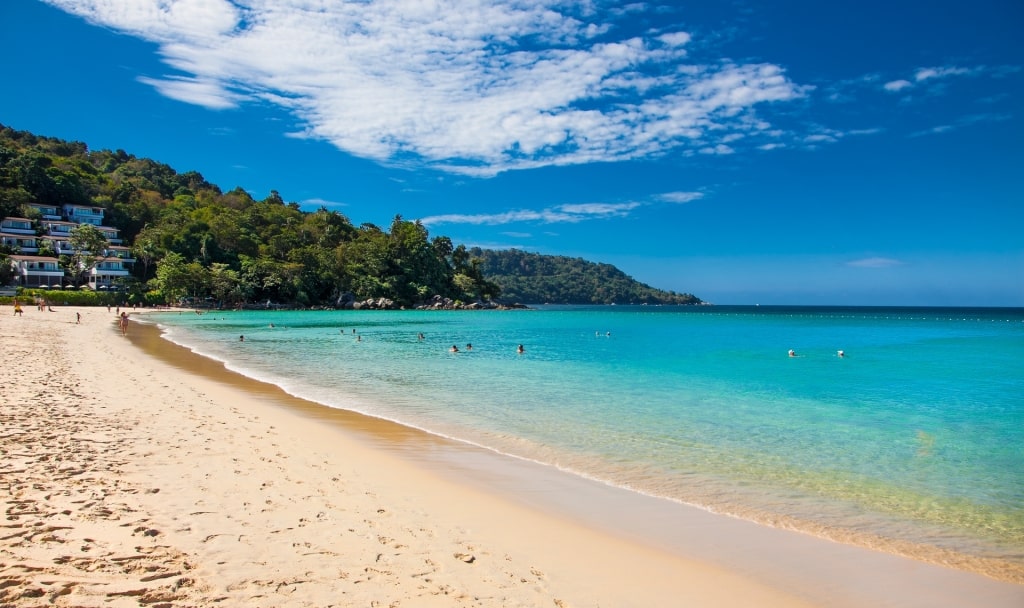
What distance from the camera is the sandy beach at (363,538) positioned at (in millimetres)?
3879

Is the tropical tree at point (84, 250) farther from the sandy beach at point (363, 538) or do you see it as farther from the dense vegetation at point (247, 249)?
the sandy beach at point (363, 538)

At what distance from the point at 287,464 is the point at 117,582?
3.71m

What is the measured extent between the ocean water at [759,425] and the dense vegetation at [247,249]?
70.1 meters

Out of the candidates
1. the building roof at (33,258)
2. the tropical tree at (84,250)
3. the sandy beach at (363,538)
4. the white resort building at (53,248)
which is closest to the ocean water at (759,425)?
the sandy beach at (363,538)

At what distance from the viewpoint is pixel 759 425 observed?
1170 centimetres

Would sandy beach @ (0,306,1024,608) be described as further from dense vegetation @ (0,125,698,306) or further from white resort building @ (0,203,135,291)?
white resort building @ (0,203,135,291)

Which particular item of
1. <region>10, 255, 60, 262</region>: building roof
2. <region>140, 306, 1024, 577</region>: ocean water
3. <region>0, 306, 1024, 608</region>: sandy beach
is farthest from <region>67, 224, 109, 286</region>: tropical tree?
<region>0, 306, 1024, 608</region>: sandy beach

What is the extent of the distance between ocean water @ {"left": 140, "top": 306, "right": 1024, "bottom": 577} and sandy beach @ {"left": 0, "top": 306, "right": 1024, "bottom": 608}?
2.93ft

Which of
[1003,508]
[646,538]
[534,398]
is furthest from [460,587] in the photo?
[534,398]

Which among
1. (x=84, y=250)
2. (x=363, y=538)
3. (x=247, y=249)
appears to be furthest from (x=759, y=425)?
(x=247, y=249)

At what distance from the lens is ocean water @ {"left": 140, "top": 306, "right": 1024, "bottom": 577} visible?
6.59 meters

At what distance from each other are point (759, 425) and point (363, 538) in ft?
31.2

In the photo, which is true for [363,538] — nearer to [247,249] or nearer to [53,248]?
[53,248]

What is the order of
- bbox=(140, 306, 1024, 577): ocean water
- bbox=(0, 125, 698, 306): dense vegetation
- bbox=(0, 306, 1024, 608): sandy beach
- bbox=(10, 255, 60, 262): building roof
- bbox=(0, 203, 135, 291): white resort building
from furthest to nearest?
bbox=(0, 125, 698, 306): dense vegetation, bbox=(0, 203, 135, 291): white resort building, bbox=(10, 255, 60, 262): building roof, bbox=(140, 306, 1024, 577): ocean water, bbox=(0, 306, 1024, 608): sandy beach
